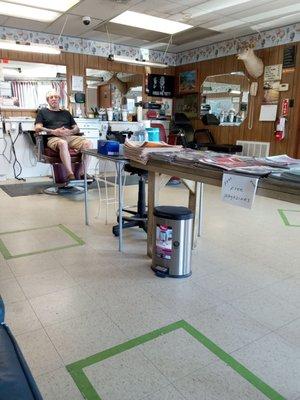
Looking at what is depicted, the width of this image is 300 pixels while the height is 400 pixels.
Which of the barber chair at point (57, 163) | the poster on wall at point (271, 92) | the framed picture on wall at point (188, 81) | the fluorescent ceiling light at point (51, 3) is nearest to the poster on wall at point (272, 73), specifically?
the poster on wall at point (271, 92)

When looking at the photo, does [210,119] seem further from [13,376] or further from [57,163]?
[13,376]

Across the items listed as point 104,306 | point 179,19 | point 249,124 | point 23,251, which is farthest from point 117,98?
point 104,306

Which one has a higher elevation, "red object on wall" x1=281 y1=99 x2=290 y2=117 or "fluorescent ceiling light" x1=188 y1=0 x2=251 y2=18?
"fluorescent ceiling light" x1=188 y1=0 x2=251 y2=18

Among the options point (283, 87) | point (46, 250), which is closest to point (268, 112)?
point (283, 87)

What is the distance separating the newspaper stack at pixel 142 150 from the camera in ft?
7.61

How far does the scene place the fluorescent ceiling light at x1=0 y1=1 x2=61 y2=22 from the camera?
4570mm

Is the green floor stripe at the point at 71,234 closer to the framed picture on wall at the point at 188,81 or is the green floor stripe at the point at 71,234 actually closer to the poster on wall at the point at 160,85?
the poster on wall at the point at 160,85

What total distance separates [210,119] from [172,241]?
512 centimetres

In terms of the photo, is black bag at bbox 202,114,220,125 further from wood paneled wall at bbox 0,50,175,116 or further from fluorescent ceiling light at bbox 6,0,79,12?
fluorescent ceiling light at bbox 6,0,79,12

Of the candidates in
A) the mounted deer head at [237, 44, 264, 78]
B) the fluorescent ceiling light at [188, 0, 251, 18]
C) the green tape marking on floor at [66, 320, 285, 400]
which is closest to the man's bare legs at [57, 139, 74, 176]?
the fluorescent ceiling light at [188, 0, 251, 18]

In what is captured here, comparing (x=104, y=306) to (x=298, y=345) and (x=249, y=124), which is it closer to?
(x=298, y=345)

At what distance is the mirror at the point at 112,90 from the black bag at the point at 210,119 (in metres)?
1.56

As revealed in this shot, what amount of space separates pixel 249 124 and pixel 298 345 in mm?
5053

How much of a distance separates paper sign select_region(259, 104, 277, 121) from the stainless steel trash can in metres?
4.11
